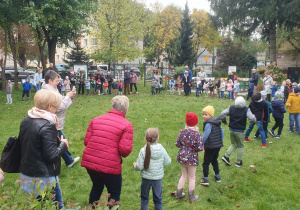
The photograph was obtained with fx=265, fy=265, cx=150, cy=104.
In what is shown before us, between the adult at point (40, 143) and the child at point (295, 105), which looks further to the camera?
the child at point (295, 105)

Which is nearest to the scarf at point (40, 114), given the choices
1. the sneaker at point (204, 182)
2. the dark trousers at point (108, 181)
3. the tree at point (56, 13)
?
the dark trousers at point (108, 181)

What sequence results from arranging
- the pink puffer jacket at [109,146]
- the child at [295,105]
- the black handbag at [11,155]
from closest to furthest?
the black handbag at [11,155] < the pink puffer jacket at [109,146] < the child at [295,105]

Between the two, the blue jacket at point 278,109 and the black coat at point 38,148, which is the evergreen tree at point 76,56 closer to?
the blue jacket at point 278,109

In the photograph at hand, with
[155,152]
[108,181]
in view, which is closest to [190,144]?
Answer: [155,152]

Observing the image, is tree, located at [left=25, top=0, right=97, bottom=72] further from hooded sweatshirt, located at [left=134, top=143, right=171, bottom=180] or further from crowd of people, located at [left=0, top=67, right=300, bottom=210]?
hooded sweatshirt, located at [left=134, top=143, right=171, bottom=180]

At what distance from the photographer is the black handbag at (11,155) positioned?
3.07 metres

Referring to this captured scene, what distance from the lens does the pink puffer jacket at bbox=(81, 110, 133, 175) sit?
11.5ft

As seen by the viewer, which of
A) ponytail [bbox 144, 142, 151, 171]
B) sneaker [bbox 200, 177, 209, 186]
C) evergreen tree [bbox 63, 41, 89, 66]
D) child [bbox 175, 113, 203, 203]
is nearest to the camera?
ponytail [bbox 144, 142, 151, 171]

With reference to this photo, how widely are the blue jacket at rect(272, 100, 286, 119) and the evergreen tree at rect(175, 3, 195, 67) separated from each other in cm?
2310

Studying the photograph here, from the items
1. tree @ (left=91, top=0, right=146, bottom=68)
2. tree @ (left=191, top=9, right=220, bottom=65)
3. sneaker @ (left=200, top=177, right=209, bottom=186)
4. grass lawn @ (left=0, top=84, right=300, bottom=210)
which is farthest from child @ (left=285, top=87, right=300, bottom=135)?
tree @ (left=191, top=9, right=220, bottom=65)

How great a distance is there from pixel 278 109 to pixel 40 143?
26.3ft

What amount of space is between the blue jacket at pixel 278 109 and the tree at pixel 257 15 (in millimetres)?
19379

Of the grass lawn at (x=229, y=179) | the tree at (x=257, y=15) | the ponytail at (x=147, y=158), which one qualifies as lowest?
the grass lawn at (x=229, y=179)

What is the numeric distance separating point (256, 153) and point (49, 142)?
20.4 ft
